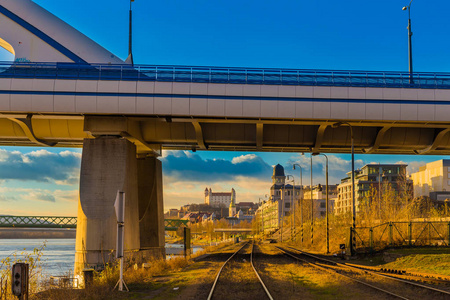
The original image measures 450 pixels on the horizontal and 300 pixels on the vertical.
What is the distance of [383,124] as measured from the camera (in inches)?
1330

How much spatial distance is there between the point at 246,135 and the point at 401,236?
13.8 m

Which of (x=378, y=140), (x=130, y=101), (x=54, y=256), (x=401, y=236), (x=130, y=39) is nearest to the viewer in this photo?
(x=130, y=101)

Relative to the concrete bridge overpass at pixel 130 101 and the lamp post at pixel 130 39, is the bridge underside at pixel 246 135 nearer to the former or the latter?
the concrete bridge overpass at pixel 130 101

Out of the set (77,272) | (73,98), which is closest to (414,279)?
(77,272)

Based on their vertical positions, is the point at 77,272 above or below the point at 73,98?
below

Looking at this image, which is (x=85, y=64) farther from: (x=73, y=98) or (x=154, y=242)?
(x=154, y=242)

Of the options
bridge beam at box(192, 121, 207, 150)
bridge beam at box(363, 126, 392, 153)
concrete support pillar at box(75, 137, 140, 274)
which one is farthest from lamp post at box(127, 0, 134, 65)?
bridge beam at box(363, 126, 392, 153)

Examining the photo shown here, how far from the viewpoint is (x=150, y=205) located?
4112cm

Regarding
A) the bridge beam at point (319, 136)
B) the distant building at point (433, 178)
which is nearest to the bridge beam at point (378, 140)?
the bridge beam at point (319, 136)

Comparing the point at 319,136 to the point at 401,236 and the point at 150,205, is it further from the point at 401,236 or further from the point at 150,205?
the point at 150,205

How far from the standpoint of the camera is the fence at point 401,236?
37.6 metres

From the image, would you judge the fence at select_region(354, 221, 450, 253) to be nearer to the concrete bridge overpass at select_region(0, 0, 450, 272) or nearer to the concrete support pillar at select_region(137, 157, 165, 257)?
the concrete bridge overpass at select_region(0, 0, 450, 272)

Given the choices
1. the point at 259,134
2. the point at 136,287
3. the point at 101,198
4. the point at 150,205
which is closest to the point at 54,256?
the point at 150,205

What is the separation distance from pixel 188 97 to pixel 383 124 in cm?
1311
